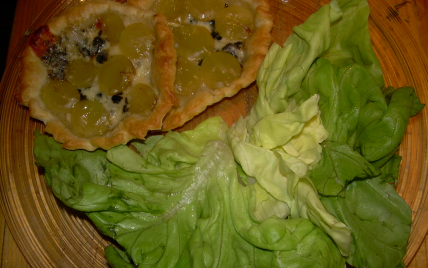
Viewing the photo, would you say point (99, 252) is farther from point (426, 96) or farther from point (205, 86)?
point (426, 96)

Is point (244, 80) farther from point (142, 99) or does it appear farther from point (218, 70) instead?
point (142, 99)

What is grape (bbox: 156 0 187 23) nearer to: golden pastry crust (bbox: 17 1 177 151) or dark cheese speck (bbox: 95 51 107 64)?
golden pastry crust (bbox: 17 1 177 151)

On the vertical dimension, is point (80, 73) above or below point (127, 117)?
above

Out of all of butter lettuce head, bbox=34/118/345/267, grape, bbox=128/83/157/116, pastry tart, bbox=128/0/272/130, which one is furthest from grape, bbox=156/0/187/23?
butter lettuce head, bbox=34/118/345/267

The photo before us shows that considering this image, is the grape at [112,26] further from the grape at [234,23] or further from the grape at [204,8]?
the grape at [234,23]

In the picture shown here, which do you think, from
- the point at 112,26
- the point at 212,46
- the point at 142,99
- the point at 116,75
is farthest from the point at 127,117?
the point at 212,46

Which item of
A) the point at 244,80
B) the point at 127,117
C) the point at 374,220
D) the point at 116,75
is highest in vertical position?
the point at 116,75

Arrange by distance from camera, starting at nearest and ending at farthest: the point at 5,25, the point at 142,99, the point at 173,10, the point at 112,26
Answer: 1. the point at 142,99
2. the point at 112,26
3. the point at 173,10
4. the point at 5,25

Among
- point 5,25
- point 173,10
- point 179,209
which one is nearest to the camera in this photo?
point 179,209

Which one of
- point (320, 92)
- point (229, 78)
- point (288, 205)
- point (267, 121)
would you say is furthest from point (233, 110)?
point (288, 205)

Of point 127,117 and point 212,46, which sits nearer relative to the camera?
point 127,117
